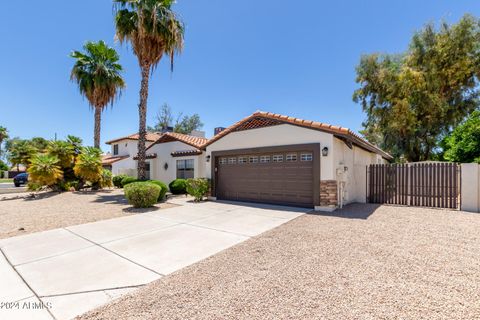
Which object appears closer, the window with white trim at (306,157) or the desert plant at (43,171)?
the window with white trim at (306,157)

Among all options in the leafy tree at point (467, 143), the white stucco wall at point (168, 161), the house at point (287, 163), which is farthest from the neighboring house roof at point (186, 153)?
the leafy tree at point (467, 143)

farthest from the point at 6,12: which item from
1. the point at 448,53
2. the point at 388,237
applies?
the point at 448,53

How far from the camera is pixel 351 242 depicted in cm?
541

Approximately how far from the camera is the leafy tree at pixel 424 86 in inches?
785

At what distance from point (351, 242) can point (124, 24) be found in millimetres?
16710

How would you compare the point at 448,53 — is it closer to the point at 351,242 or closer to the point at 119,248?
the point at 351,242

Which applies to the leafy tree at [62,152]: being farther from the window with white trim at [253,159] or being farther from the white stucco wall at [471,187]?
the white stucco wall at [471,187]

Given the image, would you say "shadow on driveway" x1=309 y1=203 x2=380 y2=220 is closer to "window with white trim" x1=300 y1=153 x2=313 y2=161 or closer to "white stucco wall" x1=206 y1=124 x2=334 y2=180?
"white stucco wall" x1=206 y1=124 x2=334 y2=180

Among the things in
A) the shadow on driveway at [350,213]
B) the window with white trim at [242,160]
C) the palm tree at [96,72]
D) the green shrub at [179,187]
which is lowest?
the shadow on driveway at [350,213]

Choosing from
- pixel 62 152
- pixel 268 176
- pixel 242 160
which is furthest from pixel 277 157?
pixel 62 152

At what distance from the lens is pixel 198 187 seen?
12500 mm

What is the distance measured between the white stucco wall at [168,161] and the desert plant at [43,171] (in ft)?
22.6

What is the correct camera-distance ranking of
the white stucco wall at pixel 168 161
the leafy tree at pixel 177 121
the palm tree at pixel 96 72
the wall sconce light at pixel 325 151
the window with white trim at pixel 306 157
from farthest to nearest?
the leafy tree at pixel 177 121
the palm tree at pixel 96 72
the white stucco wall at pixel 168 161
the window with white trim at pixel 306 157
the wall sconce light at pixel 325 151

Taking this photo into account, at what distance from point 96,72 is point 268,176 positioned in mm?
17989
